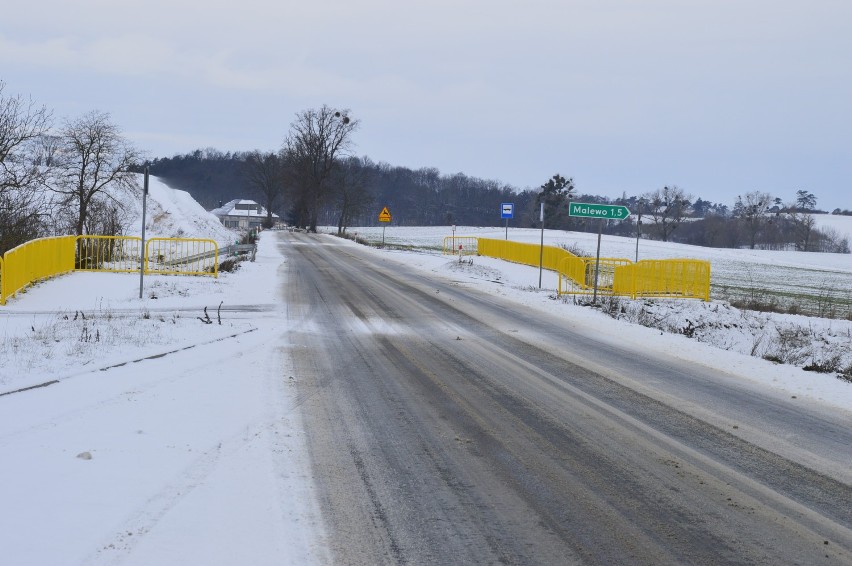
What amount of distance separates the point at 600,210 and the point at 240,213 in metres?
143

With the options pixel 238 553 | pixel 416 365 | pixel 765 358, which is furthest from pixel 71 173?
pixel 238 553

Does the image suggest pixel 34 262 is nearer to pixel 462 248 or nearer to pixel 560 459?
pixel 560 459

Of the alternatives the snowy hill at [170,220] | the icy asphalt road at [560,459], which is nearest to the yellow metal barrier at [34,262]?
the icy asphalt road at [560,459]

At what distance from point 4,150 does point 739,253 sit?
263 feet

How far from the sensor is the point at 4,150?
2323cm

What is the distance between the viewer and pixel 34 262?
17.8 metres

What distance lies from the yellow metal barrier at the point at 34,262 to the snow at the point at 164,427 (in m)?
0.47

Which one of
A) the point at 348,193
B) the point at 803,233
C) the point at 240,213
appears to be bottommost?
the point at 240,213

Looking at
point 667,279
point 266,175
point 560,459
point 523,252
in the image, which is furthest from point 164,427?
point 266,175

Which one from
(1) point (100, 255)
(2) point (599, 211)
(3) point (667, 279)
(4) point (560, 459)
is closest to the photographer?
(4) point (560, 459)

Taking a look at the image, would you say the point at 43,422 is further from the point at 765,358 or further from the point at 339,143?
the point at 339,143

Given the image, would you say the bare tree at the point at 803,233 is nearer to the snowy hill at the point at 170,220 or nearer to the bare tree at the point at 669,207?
the bare tree at the point at 669,207

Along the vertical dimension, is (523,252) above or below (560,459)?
above

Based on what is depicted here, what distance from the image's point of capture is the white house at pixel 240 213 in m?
146
